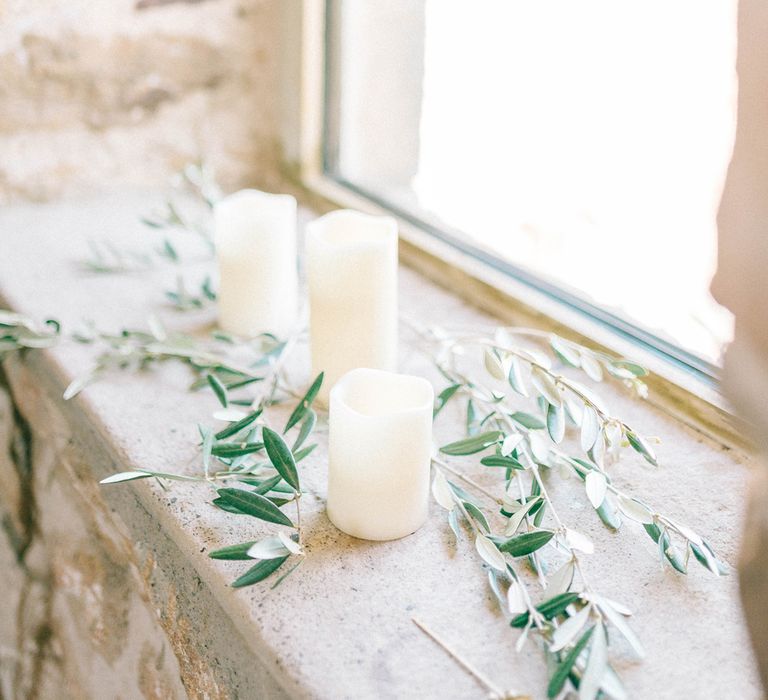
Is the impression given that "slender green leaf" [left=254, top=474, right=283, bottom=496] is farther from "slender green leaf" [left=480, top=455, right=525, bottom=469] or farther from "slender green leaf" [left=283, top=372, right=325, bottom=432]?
"slender green leaf" [left=480, top=455, right=525, bottom=469]

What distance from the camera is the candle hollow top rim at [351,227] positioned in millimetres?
857

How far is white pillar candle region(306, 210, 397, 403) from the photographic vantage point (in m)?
0.81

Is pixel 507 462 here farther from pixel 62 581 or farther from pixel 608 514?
pixel 62 581

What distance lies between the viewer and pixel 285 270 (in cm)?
100

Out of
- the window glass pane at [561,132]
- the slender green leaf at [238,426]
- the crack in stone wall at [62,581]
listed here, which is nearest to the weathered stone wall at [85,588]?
the crack in stone wall at [62,581]

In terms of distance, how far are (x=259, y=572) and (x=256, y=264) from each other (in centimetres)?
45

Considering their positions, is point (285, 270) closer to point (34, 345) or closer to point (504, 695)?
point (34, 345)

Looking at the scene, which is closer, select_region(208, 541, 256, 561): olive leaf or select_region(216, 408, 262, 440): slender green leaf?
select_region(208, 541, 256, 561): olive leaf

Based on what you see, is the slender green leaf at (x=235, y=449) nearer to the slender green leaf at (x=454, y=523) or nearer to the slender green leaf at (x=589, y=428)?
the slender green leaf at (x=454, y=523)

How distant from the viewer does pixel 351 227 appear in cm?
90

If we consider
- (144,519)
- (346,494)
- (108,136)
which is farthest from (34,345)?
(108,136)

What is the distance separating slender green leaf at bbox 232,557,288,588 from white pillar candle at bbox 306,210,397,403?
0.87 ft

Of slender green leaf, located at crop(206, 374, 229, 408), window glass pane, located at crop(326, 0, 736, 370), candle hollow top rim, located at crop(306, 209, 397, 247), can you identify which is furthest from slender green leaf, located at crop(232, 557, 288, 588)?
window glass pane, located at crop(326, 0, 736, 370)

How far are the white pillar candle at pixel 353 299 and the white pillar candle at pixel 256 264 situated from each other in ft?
0.37
